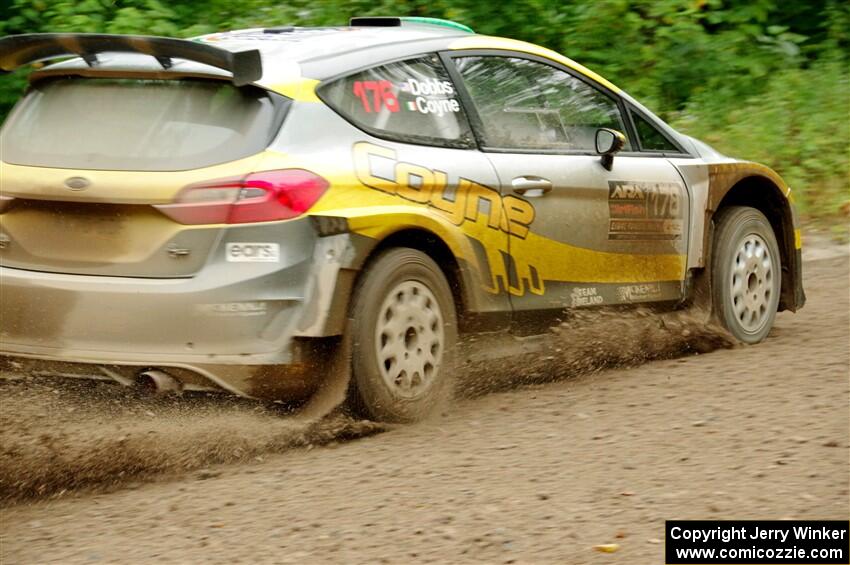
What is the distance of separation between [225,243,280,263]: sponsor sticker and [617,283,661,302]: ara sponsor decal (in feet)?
7.59

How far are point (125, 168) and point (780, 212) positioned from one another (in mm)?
4148

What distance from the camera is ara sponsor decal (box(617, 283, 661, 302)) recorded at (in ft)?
23.6

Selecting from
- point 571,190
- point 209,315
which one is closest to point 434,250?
point 571,190

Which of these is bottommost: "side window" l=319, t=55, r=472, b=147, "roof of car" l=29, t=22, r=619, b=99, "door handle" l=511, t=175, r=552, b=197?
"door handle" l=511, t=175, r=552, b=197

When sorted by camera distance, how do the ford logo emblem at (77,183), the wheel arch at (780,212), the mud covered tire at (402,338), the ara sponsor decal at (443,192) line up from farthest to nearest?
the wheel arch at (780,212) → the ara sponsor decal at (443,192) → the mud covered tire at (402,338) → the ford logo emblem at (77,183)

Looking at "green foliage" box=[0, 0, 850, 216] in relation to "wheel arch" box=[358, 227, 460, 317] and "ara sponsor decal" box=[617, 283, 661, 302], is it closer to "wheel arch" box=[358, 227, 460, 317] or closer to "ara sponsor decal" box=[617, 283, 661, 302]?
"ara sponsor decal" box=[617, 283, 661, 302]

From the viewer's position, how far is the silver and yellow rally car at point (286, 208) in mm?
5422

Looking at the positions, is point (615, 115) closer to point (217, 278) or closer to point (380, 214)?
point (380, 214)

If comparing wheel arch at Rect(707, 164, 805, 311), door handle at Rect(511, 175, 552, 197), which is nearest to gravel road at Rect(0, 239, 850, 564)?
door handle at Rect(511, 175, 552, 197)

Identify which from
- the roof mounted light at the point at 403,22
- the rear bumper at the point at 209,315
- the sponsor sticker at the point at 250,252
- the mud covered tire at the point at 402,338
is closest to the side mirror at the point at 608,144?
the roof mounted light at the point at 403,22

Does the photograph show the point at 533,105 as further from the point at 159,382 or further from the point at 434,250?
the point at 159,382

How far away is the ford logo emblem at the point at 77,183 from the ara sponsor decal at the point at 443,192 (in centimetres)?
105

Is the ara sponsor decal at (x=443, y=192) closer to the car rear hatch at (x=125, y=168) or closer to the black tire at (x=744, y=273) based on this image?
the car rear hatch at (x=125, y=168)

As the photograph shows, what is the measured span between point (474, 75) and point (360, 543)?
2.88 m
